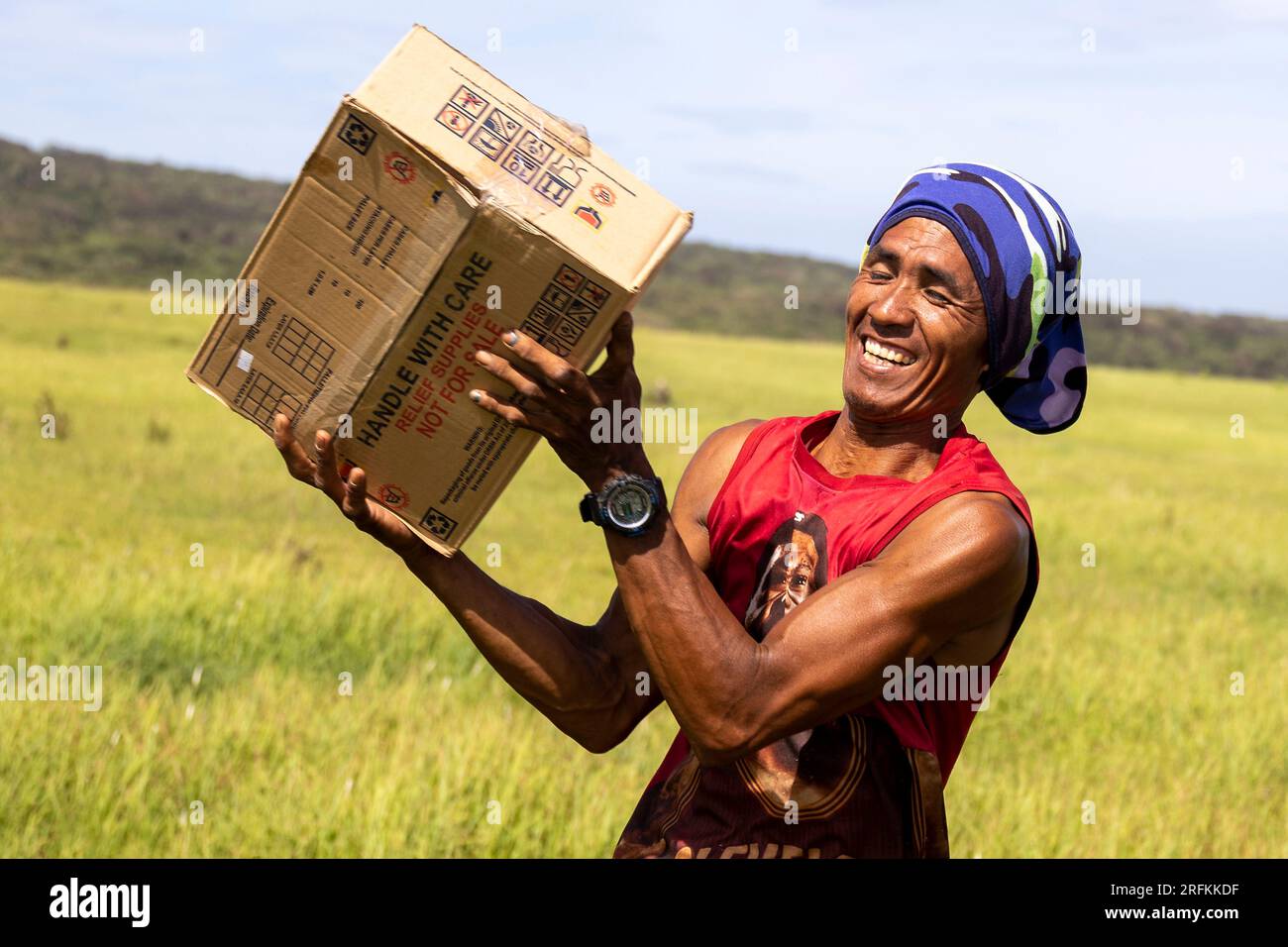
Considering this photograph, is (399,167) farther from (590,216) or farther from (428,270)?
(590,216)

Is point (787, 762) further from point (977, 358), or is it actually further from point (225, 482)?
point (225, 482)

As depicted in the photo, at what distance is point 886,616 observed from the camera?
2.62 m

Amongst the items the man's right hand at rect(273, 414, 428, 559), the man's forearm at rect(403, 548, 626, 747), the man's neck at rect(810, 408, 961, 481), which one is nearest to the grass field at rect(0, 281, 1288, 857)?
the man's forearm at rect(403, 548, 626, 747)

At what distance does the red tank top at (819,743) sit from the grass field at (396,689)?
9.15 ft

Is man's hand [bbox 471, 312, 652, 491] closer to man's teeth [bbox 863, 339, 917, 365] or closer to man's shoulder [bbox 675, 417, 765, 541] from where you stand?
man's shoulder [bbox 675, 417, 765, 541]

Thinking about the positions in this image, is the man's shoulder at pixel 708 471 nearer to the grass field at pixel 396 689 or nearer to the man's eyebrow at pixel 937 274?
the man's eyebrow at pixel 937 274

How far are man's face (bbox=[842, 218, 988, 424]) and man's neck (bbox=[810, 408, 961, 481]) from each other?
0.03 metres

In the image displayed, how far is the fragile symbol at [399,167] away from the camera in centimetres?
259

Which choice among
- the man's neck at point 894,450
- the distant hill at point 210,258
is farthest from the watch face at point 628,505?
the distant hill at point 210,258

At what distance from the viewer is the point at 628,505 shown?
259cm

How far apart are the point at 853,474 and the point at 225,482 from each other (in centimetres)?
1218

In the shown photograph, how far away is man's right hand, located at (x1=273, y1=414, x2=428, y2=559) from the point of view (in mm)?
2850

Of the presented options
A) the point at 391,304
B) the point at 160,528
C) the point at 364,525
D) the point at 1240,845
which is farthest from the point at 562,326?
the point at 160,528
